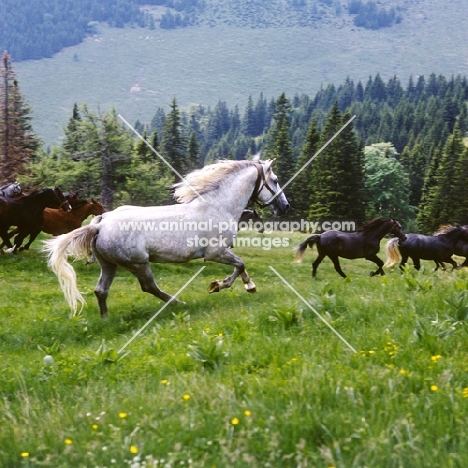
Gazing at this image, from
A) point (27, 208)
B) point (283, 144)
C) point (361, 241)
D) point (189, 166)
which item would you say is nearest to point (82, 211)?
point (27, 208)

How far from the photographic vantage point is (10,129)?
2333 inches

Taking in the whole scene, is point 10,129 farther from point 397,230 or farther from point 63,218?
point 397,230

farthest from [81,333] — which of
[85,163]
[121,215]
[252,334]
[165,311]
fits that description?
[85,163]

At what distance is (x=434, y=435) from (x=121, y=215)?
8.01 meters

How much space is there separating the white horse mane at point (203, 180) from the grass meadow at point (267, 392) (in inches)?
141

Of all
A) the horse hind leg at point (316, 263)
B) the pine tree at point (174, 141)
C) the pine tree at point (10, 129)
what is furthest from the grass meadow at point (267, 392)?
the pine tree at point (174, 141)

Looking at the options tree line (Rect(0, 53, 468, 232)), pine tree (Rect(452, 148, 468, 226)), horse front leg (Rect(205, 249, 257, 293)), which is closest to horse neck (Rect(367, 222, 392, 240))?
horse front leg (Rect(205, 249, 257, 293))

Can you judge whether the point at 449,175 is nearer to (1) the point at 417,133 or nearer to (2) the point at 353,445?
(2) the point at 353,445

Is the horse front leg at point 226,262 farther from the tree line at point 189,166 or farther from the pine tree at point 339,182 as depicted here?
the pine tree at point 339,182

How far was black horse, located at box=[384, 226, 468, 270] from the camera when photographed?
22.1 metres

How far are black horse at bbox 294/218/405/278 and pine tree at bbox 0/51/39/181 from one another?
4428cm

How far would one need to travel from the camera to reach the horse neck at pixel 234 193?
1156cm

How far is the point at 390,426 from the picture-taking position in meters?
3.97

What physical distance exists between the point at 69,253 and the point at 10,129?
54.8 meters
